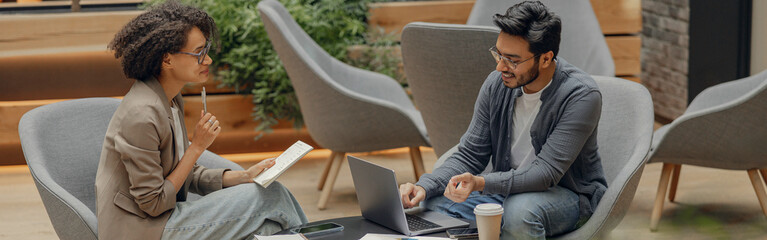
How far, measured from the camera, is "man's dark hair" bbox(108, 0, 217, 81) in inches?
78.7

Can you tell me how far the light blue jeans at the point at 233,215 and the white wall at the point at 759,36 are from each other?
374 cm

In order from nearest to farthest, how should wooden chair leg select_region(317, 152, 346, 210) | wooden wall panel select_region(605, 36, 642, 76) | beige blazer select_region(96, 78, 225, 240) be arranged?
beige blazer select_region(96, 78, 225, 240), wooden chair leg select_region(317, 152, 346, 210), wooden wall panel select_region(605, 36, 642, 76)

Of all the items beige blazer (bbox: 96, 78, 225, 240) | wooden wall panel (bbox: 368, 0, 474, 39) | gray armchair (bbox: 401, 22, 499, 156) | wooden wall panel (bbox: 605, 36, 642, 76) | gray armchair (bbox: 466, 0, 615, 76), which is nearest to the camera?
beige blazer (bbox: 96, 78, 225, 240)

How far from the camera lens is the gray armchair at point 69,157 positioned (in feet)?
6.67

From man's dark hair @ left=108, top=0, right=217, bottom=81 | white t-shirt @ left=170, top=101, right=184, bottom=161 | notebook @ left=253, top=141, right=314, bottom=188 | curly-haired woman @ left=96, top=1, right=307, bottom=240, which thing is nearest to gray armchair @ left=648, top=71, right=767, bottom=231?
notebook @ left=253, top=141, right=314, bottom=188

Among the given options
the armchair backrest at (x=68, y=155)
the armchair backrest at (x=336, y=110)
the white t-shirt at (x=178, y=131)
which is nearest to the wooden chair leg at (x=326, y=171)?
the armchair backrest at (x=336, y=110)

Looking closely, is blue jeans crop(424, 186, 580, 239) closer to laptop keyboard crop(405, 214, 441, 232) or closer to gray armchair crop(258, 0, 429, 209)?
laptop keyboard crop(405, 214, 441, 232)

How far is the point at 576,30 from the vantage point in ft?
13.4

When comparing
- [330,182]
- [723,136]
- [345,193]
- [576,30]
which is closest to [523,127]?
[723,136]

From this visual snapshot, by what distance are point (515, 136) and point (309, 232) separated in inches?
25.3

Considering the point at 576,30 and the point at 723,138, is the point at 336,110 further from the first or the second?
the point at 723,138

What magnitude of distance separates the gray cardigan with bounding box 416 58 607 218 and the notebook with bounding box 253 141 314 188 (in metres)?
0.32

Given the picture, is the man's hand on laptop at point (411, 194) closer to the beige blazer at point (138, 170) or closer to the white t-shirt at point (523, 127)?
the white t-shirt at point (523, 127)

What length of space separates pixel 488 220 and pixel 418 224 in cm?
24
